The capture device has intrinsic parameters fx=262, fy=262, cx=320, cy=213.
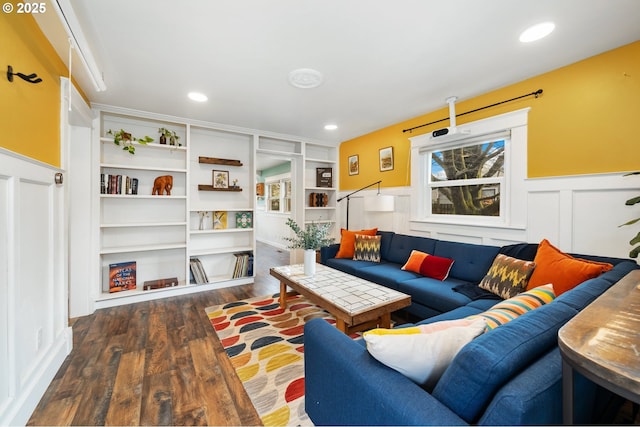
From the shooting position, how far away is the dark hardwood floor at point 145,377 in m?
1.49

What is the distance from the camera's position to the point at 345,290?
230 centimetres

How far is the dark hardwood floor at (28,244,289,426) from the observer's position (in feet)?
4.90

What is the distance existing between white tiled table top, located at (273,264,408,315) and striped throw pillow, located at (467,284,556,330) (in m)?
0.90

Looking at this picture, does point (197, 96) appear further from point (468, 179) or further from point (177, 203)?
point (468, 179)

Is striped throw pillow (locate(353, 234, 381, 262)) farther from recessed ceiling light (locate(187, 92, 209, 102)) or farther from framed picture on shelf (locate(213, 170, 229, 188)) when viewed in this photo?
recessed ceiling light (locate(187, 92, 209, 102))

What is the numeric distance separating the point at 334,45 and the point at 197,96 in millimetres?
1660

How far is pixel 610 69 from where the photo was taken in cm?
202

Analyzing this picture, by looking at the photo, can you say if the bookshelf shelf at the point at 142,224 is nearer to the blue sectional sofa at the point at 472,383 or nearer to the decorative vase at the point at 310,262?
the decorative vase at the point at 310,262

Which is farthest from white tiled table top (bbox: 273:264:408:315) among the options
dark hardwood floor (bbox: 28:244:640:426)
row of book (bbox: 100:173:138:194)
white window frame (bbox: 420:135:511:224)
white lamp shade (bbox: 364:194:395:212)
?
row of book (bbox: 100:173:138:194)

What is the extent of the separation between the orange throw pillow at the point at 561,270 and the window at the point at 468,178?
92cm

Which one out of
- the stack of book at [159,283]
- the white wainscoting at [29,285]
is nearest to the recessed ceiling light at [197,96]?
the white wainscoting at [29,285]

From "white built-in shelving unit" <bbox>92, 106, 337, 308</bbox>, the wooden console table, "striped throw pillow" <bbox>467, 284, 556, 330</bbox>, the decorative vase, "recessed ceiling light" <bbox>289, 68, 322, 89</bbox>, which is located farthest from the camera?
"white built-in shelving unit" <bbox>92, 106, 337, 308</bbox>

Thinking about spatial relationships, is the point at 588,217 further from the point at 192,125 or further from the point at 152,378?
the point at 192,125

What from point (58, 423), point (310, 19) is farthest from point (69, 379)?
point (310, 19)
